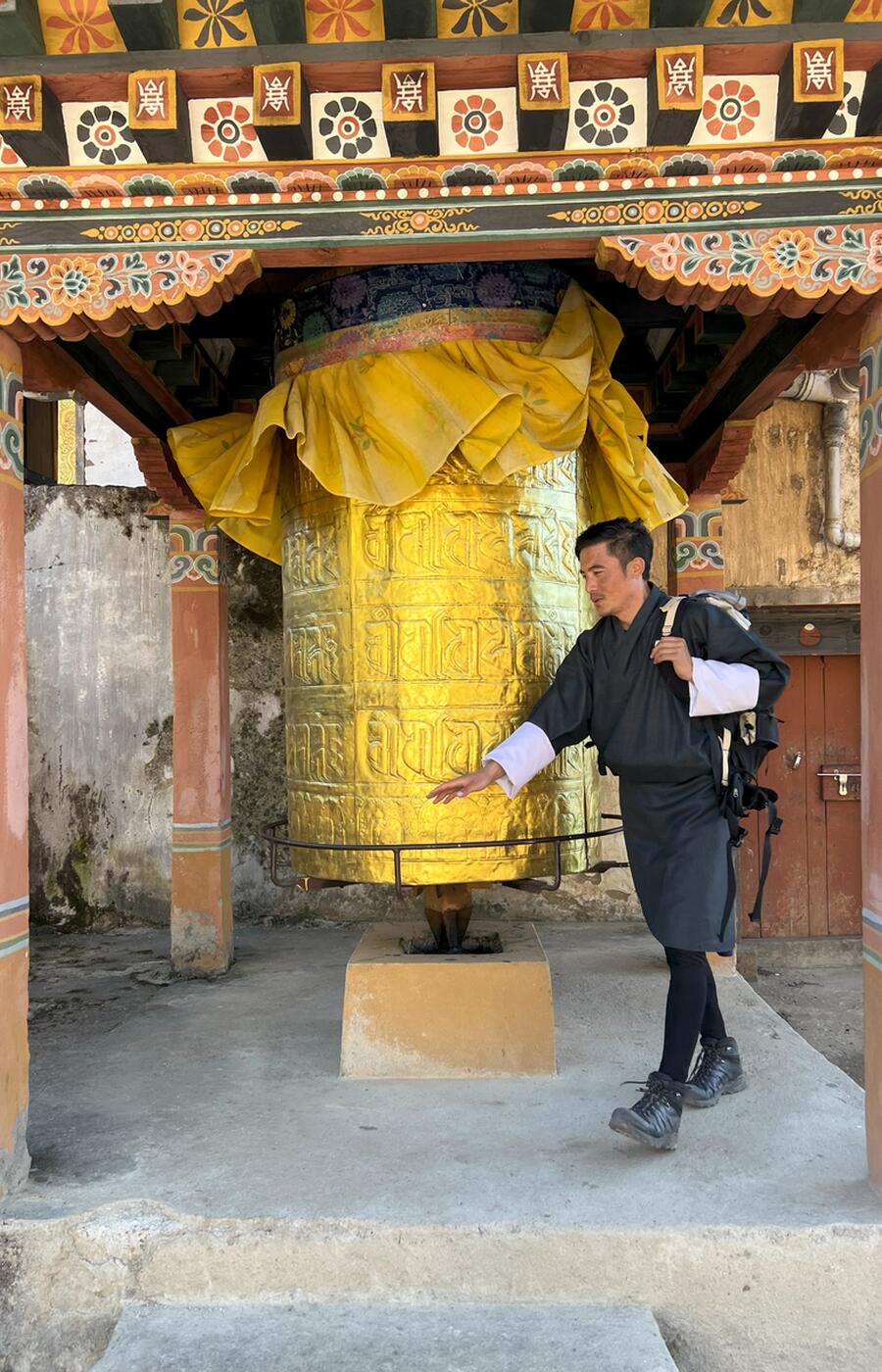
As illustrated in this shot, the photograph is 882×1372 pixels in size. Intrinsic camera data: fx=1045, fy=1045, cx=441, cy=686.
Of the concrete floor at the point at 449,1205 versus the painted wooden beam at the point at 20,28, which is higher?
the painted wooden beam at the point at 20,28

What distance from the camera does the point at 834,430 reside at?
7648 millimetres

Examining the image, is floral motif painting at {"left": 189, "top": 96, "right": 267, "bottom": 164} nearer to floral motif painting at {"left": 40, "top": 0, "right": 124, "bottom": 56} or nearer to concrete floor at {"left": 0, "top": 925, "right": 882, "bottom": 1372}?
floral motif painting at {"left": 40, "top": 0, "right": 124, "bottom": 56}

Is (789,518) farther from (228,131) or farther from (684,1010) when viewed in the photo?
(228,131)

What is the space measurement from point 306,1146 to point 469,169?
3.13m

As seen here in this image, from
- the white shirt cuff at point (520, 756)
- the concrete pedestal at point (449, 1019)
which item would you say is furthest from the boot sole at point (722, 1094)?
the white shirt cuff at point (520, 756)

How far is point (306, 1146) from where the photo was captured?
11.2ft

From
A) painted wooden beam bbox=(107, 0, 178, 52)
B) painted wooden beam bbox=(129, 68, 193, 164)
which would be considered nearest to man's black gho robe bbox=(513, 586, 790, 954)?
painted wooden beam bbox=(129, 68, 193, 164)

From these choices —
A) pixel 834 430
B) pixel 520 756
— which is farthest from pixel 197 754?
pixel 834 430

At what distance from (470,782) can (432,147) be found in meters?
2.06

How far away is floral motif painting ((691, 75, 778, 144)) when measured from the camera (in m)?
3.08

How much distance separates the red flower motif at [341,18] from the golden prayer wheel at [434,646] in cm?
118

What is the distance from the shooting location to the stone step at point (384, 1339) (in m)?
2.49

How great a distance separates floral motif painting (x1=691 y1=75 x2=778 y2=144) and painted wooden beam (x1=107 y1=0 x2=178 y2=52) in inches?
Result: 60.6

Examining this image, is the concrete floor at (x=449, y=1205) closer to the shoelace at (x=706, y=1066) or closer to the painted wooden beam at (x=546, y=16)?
the shoelace at (x=706, y=1066)
